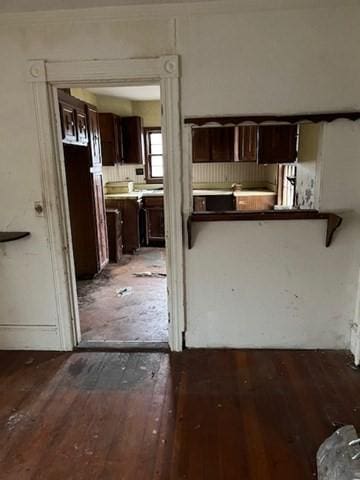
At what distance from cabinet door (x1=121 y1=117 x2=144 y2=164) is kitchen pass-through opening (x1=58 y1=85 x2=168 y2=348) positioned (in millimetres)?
16

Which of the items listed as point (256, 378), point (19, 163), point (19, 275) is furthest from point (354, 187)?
point (19, 275)

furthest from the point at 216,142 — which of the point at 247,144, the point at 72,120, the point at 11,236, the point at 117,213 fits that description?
the point at 11,236

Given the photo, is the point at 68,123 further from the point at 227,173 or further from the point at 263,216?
the point at 227,173

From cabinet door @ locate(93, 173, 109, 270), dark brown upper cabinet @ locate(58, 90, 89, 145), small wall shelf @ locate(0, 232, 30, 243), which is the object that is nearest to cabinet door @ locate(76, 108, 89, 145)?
dark brown upper cabinet @ locate(58, 90, 89, 145)

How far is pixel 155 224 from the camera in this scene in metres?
5.84

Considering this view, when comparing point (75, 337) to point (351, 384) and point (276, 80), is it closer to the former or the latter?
point (351, 384)

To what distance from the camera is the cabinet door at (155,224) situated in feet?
18.9

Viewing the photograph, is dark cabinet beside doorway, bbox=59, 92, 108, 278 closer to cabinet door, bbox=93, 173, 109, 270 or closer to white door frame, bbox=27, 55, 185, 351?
cabinet door, bbox=93, 173, 109, 270

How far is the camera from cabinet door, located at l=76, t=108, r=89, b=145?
12.6 ft

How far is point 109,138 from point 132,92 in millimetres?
755

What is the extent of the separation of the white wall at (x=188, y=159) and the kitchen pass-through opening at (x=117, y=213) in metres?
0.61

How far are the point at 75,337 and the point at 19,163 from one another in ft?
4.46

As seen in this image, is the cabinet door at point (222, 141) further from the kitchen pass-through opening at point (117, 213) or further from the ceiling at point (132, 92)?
the ceiling at point (132, 92)

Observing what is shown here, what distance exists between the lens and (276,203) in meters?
5.27
